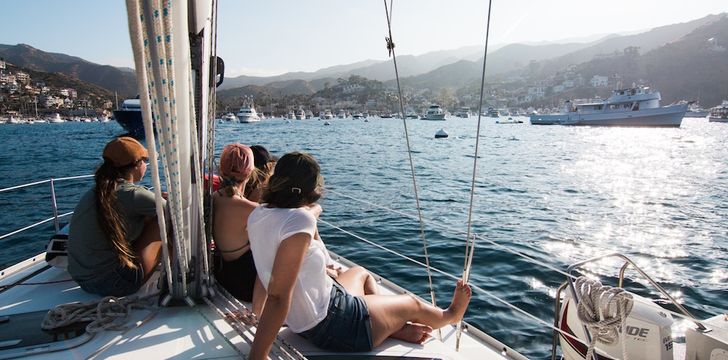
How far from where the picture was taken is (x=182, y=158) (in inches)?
91.0

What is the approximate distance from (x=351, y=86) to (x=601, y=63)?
91.9m

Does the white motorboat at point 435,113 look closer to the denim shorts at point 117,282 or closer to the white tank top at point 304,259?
the denim shorts at point 117,282

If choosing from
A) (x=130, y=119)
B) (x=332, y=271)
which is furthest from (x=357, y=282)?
(x=130, y=119)

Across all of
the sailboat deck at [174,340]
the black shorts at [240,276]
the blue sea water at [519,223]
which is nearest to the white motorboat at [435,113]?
the blue sea water at [519,223]

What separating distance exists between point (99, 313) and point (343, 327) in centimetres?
148

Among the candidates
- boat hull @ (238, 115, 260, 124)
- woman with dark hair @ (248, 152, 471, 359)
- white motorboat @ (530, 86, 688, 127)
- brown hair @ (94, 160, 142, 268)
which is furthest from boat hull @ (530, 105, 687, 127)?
brown hair @ (94, 160, 142, 268)

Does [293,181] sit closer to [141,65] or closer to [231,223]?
[141,65]

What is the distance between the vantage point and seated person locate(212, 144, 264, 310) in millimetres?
2738

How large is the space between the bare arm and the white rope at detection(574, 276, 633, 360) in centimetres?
134

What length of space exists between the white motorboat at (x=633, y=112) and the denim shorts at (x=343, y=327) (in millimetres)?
64940

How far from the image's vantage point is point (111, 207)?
2.60m

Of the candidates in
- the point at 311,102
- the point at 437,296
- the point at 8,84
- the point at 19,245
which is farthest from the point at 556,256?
the point at 8,84

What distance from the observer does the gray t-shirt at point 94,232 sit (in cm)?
261

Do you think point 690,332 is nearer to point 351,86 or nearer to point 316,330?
point 316,330
